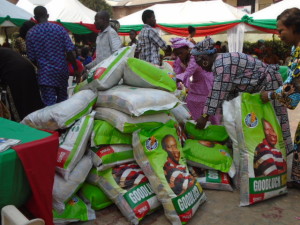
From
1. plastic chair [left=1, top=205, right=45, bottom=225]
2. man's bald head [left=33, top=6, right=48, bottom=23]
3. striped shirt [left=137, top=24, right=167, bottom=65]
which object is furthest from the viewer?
striped shirt [left=137, top=24, right=167, bottom=65]

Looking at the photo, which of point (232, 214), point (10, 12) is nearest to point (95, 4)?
point (10, 12)

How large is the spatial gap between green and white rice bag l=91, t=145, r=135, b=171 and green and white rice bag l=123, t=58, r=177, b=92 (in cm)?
62

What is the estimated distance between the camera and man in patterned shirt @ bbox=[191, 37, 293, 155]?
2.66 m

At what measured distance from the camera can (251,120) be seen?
8.43ft

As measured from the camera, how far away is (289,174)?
9.73 ft

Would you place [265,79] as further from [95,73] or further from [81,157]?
[81,157]

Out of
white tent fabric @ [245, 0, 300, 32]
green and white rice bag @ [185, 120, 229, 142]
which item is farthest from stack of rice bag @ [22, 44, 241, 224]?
white tent fabric @ [245, 0, 300, 32]

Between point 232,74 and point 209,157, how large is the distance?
2.46 feet

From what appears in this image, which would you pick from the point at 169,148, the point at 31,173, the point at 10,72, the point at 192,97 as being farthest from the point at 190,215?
the point at 10,72

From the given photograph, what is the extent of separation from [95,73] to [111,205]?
1155 millimetres

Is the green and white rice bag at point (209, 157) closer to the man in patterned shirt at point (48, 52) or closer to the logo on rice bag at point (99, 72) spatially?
the logo on rice bag at point (99, 72)

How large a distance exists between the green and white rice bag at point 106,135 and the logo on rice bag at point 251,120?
38.9 inches

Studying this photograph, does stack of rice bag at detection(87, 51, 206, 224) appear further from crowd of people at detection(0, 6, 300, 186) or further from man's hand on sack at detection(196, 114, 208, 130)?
crowd of people at detection(0, 6, 300, 186)

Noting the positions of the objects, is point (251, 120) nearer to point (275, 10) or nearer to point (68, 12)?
point (275, 10)
